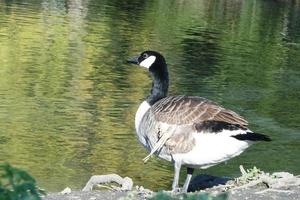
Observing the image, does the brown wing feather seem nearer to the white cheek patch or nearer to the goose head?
the goose head

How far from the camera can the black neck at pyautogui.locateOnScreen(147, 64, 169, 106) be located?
375 inches

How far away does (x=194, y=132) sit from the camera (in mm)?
8070

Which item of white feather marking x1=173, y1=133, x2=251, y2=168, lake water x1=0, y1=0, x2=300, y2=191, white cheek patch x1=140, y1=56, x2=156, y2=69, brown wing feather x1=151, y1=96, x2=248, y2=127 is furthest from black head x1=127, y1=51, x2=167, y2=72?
lake water x1=0, y1=0, x2=300, y2=191

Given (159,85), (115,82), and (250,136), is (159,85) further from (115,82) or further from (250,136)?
(115,82)

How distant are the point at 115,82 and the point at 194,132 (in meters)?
13.6

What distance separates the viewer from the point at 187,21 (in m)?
41.5

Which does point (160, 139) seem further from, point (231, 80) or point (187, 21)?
point (187, 21)

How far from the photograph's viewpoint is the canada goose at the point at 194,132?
7.83m

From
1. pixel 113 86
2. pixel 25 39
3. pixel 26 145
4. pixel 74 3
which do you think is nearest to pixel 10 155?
pixel 26 145

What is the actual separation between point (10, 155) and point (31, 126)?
2434mm

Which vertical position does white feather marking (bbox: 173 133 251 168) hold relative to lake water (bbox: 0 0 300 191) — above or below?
above

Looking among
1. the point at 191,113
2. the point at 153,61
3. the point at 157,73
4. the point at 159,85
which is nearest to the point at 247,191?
the point at 191,113

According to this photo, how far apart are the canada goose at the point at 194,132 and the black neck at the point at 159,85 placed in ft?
2.85

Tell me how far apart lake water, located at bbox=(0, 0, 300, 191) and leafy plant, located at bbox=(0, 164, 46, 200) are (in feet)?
30.3
